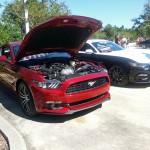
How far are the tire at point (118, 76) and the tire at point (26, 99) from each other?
131 inches

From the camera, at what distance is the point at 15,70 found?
611cm

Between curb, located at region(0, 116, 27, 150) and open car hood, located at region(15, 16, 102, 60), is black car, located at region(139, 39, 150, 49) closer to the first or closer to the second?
open car hood, located at region(15, 16, 102, 60)

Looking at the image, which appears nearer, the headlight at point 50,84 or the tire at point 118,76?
the headlight at point 50,84

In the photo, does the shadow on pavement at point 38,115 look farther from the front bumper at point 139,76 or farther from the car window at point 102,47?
the car window at point 102,47

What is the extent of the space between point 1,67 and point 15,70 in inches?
48.0

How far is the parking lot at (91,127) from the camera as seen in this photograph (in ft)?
14.6

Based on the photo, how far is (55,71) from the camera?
5809mm

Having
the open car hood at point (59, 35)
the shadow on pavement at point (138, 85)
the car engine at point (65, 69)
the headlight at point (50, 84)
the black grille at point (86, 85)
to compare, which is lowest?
the shadow on pavement at point (138, 85)

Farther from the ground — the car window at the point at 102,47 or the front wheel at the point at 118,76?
the car window at the point at 102,47

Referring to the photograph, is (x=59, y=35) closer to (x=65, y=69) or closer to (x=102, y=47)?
(x=65, y=69)

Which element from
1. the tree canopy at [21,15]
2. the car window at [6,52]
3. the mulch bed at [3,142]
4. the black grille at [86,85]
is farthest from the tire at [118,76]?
the tree canopy at [21,15]

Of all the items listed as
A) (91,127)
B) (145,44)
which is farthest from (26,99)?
(145,44)

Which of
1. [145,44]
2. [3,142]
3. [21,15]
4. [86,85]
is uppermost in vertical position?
[21,15]

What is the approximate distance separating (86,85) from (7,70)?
7.43 ft
